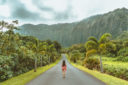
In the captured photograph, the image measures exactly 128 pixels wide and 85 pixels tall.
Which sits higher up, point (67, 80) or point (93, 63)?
point (67, 80)

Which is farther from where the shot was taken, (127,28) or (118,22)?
(118,22)

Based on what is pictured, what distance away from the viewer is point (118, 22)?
176 meters

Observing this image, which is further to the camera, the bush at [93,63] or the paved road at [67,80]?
the bush at [93,63]

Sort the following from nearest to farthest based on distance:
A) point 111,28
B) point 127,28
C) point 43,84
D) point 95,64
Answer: point 43,84 → point 95,64 → point 127,28 → point 111,28

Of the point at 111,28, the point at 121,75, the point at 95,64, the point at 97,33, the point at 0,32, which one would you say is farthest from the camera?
the point at 97,33

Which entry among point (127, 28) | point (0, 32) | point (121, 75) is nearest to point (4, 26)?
point (0, 32)

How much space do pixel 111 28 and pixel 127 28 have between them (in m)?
20.2

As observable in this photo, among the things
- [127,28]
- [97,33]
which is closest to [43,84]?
[127,28]

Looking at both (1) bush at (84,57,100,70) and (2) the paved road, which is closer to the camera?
(2) the paved road

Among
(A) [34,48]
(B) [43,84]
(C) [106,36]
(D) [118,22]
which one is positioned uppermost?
(D) [118,22]

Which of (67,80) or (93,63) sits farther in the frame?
(93,63)

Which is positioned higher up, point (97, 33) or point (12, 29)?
point (97, 33)

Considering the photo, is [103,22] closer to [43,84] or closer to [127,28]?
[127,28]

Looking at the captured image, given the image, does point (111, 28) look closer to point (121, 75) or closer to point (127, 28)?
point (127, 28)
